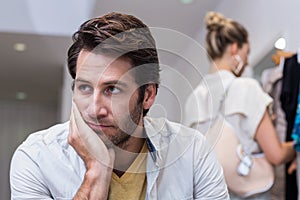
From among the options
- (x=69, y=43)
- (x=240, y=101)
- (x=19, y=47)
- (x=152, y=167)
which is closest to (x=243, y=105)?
(x=240, y=101)

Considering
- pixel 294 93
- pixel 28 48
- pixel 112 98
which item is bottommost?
pixel 28 48

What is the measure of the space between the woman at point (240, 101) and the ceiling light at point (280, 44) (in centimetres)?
25

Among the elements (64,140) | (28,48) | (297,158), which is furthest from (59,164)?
(28,48)

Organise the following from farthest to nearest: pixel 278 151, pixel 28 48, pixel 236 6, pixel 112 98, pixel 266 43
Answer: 1. pixel 28 48
2. pixel 236 6
3. pixel 266 43
4. pixel 278 151
5. pixel 112 98

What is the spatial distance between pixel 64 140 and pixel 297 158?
0.91 metres

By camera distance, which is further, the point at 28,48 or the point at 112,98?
the point at 28,48

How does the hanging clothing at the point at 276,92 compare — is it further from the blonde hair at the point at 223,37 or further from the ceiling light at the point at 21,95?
the ceiling light at the point at 21,95

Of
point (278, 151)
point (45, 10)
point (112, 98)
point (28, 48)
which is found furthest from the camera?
point (28, 48)

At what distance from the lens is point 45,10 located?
10.5ft

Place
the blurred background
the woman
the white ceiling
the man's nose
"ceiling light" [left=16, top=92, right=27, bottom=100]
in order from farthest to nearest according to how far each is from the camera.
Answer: "ceiling light" [left=16, top=92, right=27, bottom=100], the white ceiling, the woman, the blurred background, the man's nose

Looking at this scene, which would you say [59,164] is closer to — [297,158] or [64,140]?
[64,140]

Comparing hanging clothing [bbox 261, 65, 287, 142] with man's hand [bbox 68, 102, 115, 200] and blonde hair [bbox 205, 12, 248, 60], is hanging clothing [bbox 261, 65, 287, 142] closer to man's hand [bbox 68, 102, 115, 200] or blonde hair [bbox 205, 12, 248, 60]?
blonde hair [bbox 205, 12, 248, 60]

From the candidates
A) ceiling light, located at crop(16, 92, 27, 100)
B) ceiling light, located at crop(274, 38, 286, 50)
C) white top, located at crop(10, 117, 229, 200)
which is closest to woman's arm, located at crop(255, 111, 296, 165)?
ceiling light, located at crop(274, 38, 286, 50)

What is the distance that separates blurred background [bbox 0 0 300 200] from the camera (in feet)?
3.14
